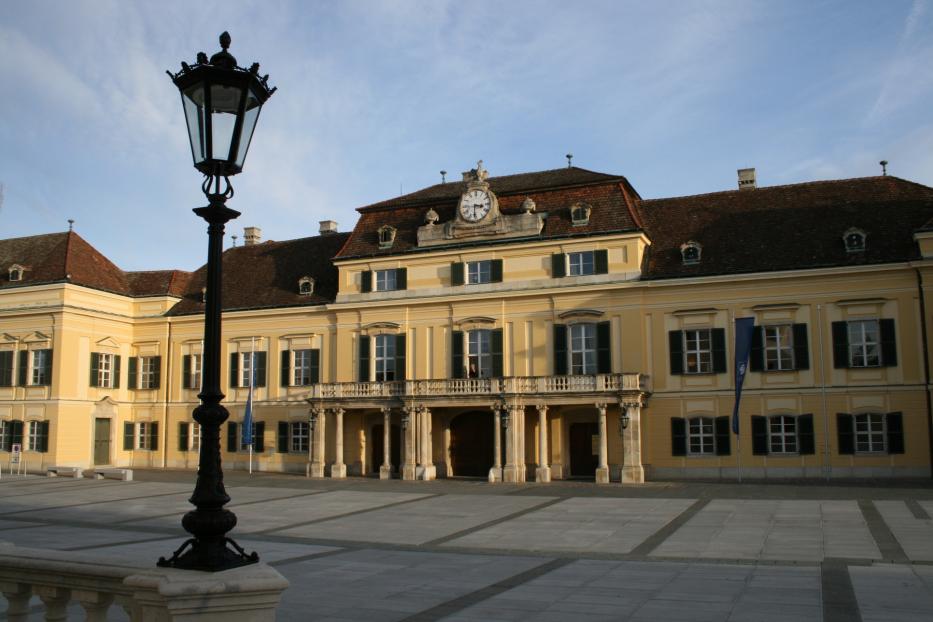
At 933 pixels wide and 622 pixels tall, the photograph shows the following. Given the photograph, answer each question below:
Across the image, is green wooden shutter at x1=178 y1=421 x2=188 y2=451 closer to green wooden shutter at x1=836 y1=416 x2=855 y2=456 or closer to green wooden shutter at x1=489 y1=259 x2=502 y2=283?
green wooden shutter at x1=489 y1=259 x2=502 y2=283

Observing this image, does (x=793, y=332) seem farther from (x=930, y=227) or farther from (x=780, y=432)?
(x=930, y=227)

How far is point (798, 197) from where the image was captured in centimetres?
3900

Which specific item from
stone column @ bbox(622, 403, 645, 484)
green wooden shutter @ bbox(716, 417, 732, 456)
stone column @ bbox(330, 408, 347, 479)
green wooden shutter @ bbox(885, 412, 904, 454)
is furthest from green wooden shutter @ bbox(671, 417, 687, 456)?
stone column @ bbox(330, 408, 347, 479)

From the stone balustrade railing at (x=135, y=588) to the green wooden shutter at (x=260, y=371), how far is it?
39.1 m

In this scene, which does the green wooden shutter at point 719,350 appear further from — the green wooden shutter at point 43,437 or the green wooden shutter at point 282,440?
the green wooden shutter at point 43,437

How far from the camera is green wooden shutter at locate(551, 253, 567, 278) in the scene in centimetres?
3903

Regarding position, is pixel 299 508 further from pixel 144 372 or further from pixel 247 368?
pixel 144 372

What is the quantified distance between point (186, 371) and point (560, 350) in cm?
2135

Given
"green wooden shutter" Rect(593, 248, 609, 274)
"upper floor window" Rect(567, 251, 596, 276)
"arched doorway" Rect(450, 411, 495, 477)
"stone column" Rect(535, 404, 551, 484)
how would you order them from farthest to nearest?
"arched doorway" Rect(450, 411, 495, 477), "upper floor window" Rect(567, 251, 596, 276), "green wooden shutter" Rect(593, 248, 609, 274), "stone column" Rect(535, 404, 551, 484)

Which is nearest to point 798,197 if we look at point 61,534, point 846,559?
point 846,559

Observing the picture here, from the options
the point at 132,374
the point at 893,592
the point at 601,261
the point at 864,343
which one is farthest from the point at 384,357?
the point at 893,592

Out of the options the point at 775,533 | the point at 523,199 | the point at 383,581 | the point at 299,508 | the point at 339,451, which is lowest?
the point at 299,508

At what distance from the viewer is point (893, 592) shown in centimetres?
1313

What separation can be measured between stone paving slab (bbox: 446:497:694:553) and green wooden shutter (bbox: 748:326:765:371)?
32.8ft
